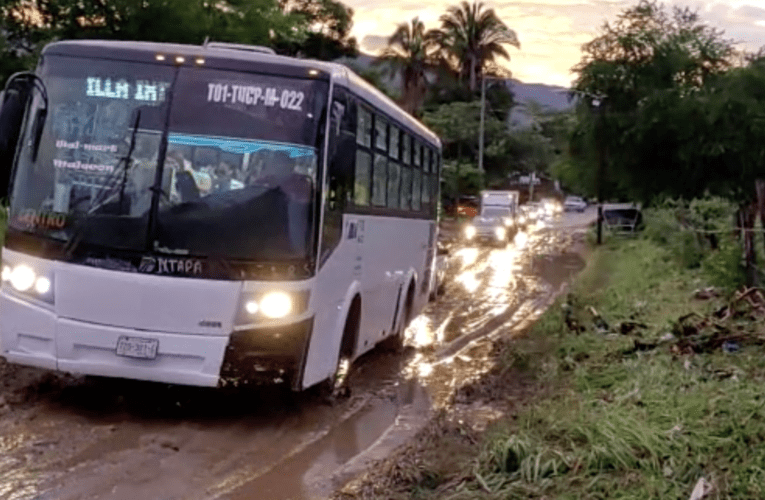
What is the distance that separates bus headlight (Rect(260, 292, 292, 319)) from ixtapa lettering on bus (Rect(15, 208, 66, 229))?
5.75ft

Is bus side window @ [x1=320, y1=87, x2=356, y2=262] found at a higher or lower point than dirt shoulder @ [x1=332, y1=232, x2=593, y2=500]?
higher

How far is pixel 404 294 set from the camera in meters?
15.3

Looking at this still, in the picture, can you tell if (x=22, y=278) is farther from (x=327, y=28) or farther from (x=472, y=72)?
(x=472, y=72)

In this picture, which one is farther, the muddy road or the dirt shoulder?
the muddy road

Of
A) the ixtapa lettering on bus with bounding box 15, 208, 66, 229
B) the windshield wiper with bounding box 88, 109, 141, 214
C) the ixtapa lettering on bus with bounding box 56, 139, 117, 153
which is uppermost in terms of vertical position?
the ixtapa lettering on bus with bounding box 56, 139, 117, 153

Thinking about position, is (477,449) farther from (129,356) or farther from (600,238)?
(600,238)

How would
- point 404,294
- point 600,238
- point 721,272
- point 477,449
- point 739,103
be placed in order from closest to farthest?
point 477,449 → point 404,294 → point 739,103 → point 721,272 → point 600,238

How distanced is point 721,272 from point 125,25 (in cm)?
1450

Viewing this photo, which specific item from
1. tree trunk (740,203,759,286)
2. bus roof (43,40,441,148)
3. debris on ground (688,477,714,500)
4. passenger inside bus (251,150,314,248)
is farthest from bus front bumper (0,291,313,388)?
tree trunk (740,203,759,286)

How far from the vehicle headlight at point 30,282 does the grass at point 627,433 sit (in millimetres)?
3362

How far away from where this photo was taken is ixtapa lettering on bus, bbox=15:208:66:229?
928 centimetres

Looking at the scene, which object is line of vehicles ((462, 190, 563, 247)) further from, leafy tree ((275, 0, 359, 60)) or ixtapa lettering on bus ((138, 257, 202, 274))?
ixtapa lettering on bus ((138, 257, 202, 274))

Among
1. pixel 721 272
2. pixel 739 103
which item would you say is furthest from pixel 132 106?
pixel 721 272

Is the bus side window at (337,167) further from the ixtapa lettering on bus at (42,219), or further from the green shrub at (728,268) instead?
the green shrub at (728,268)
